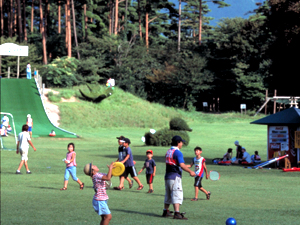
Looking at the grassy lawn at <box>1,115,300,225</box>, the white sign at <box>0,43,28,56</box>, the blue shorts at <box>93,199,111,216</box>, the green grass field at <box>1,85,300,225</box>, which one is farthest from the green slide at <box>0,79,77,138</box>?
the white sign at <box>0,43,28,56</box>

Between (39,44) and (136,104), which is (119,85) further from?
(39,44)

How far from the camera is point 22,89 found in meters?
46.8

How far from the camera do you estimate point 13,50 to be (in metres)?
3.41

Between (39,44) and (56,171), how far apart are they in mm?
51086

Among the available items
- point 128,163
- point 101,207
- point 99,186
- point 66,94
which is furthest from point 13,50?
point 66,94

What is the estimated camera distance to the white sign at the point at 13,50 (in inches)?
130

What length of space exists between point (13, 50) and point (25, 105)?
135 ft

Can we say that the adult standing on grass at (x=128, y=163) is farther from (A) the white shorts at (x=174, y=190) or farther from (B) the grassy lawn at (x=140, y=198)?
(A) the white shorts at (x=174, y=190)

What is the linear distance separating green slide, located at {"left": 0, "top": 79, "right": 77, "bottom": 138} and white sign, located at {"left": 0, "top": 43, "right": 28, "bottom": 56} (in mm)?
31954

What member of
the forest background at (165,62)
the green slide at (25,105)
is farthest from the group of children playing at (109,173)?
the forest background at (165,62)

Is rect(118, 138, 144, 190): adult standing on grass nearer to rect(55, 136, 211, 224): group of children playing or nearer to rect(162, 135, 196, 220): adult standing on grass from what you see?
rect(55, 136, 211, 224): group of children playing

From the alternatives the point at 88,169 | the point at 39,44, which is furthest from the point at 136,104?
the point at 88,169

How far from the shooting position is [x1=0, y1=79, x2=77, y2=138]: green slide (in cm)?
3712

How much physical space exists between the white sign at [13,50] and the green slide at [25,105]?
105 ft
